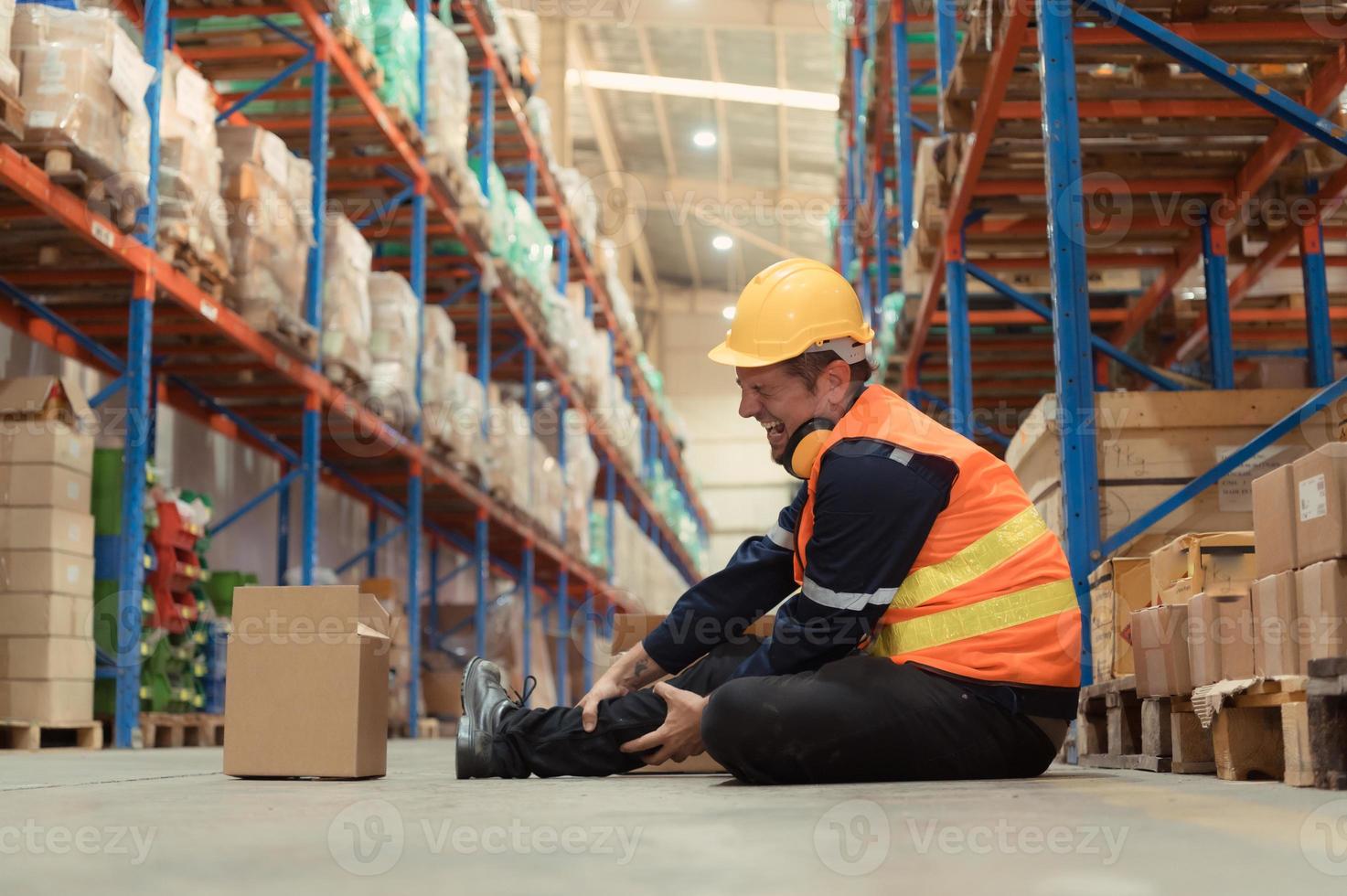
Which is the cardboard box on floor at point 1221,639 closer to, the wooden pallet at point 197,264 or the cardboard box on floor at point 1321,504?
the cardboard box on floor at point 1321,504

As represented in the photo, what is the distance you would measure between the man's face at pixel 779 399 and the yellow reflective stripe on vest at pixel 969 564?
0.46 metres

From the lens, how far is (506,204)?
12516mm

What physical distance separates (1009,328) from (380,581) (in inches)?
183

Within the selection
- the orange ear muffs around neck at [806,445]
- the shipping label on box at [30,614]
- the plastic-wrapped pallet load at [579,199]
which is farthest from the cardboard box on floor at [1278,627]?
the plastic-wrapped pallet load at [579,199]

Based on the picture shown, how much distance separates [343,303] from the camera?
842 centimetres

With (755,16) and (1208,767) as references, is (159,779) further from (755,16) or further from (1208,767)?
(755,16)

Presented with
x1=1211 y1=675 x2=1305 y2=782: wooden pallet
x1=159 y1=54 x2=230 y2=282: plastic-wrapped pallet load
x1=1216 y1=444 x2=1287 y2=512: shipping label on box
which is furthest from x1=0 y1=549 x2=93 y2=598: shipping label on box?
x1=1211 y1=675 x2=1305 y2=782: wooden pallet

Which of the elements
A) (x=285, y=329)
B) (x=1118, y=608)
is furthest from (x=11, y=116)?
(x=1118, y=608)

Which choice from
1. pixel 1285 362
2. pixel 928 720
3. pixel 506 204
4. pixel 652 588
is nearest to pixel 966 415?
pixel 1285 362

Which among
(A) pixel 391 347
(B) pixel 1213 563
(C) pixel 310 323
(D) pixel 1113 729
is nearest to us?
(B) pixel 1213 563

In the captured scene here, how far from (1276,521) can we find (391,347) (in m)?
6.87

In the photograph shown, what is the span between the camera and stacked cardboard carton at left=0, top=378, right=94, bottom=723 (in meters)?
5.77

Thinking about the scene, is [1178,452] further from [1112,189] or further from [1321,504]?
[1321,504]

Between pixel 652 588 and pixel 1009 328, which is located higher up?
pixel 1009 328
